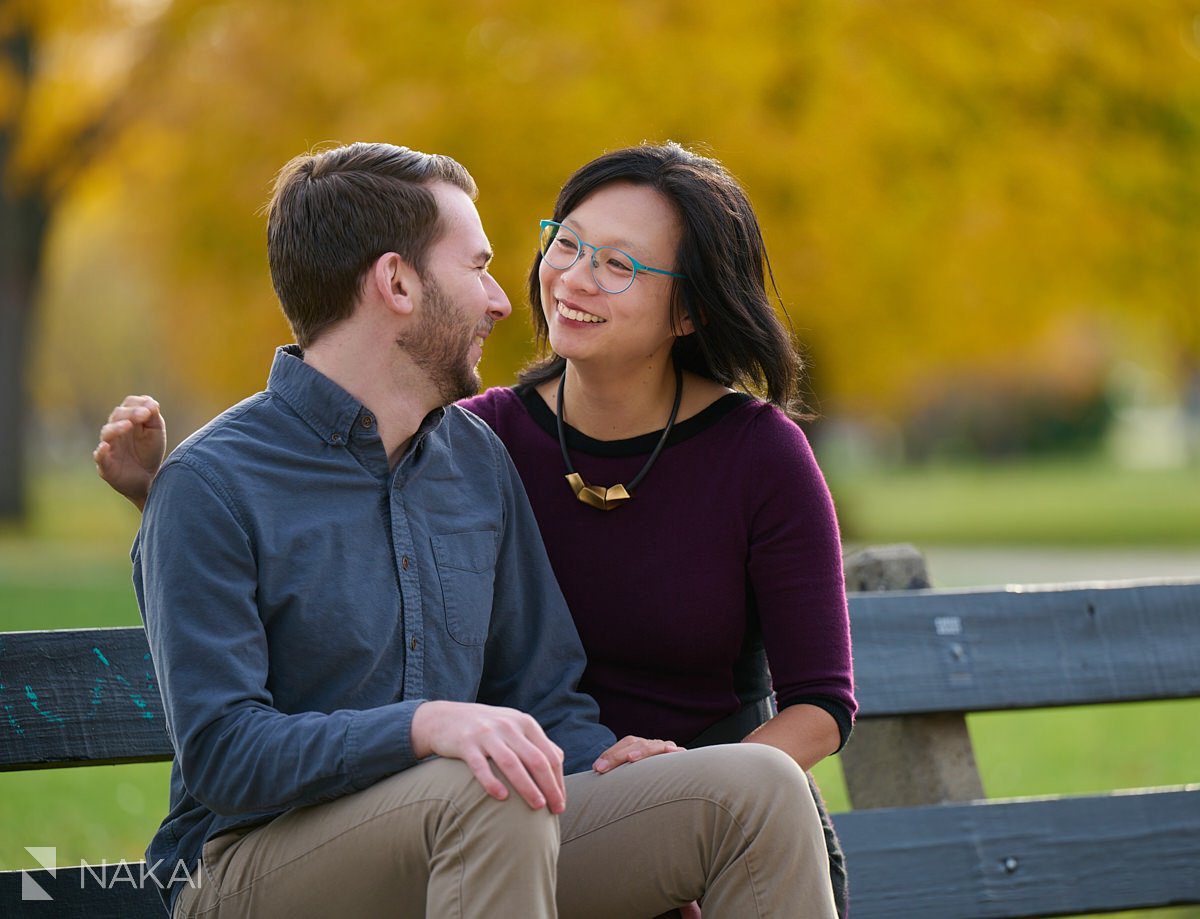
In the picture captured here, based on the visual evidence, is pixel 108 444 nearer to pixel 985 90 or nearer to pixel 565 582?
pixel 565 582

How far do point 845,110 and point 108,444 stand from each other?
12.1 m

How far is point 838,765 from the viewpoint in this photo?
7.00 m

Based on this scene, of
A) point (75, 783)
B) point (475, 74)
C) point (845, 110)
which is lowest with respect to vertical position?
point (75, 783)

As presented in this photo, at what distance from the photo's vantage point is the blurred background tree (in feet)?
43.6

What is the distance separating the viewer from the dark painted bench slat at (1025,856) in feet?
11.3

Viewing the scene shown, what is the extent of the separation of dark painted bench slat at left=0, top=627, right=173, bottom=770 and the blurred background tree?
970 cm

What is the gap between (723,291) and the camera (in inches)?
129

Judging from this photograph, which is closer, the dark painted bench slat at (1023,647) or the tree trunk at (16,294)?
the dark painted bench slat at (1023,647)

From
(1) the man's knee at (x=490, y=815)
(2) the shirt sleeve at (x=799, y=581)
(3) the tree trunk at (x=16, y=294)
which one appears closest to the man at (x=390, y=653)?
(1) the man's knee at (x=490, y=815)

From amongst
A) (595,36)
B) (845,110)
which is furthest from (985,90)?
(595,36)

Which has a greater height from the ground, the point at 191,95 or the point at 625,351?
the point at 191,95

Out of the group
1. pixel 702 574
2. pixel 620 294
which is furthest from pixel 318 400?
pixel 702 574

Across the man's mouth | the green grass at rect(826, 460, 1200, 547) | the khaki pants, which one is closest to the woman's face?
the man's mouth

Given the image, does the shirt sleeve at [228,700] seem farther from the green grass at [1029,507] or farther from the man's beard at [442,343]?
the green grass at [1029,507]
